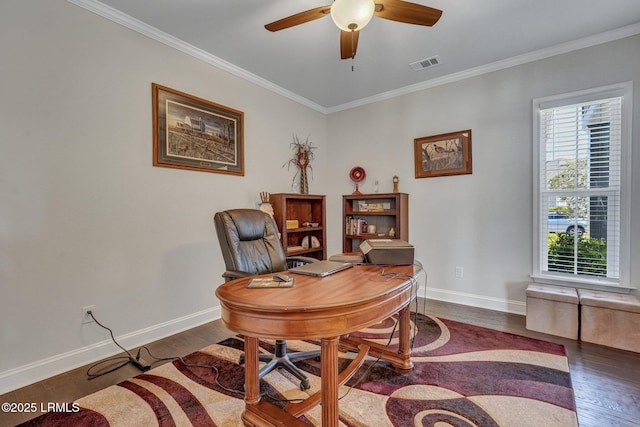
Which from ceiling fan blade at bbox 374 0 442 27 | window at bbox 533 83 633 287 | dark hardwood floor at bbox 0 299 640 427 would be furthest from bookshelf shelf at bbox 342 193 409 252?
ceiling fan blade at bbox 374 0 442 27

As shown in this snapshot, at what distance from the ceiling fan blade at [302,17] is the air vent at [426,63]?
157 cm

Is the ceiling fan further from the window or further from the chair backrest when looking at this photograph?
the window

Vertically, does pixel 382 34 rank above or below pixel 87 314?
above

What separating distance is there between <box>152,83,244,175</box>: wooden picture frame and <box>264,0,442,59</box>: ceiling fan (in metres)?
1.20

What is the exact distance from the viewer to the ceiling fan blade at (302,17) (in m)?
1.70

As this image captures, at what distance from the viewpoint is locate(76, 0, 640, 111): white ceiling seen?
6.95 feet

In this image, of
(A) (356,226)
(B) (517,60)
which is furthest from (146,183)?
(B) (517,60)

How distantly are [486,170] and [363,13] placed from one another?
2.27m

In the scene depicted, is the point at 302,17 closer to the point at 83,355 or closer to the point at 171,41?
the point at 171,41

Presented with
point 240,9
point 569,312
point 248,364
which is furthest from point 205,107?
point 569,312

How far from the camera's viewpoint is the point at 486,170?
10.0 ft

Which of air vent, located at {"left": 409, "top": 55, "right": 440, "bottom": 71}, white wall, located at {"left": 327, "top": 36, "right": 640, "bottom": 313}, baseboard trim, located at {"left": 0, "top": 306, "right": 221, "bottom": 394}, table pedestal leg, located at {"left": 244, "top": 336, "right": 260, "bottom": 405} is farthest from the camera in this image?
air vent, located at {"left": 409, "top": 55, "right": 440, "bottom": 71}

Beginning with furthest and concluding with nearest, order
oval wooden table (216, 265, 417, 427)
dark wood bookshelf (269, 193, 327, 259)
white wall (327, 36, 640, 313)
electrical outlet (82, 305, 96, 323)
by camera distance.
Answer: dark wood bookshelf (269, 193, 327, 259) → white wall (327, 36, 640, 313) → electrical outlet (82, 305, 96, 323) → oval wooden table (216, 265, 417, 427)

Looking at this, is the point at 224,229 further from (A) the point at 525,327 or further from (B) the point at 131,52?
(A) the point at 525,327
